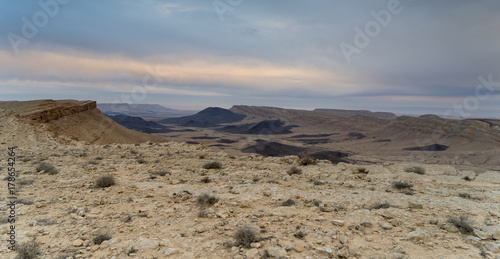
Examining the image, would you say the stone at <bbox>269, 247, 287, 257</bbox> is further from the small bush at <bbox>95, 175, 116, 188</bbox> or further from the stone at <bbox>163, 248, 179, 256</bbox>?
the small bush at <bbox>95, 175, 116, 188</bbox>

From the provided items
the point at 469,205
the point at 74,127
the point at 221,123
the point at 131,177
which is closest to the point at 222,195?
the point at 131,177

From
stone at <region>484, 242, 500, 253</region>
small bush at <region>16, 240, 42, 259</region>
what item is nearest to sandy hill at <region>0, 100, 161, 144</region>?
small bush at <region>16, 240, 42, 259</region>

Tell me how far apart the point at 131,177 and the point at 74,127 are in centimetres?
2513

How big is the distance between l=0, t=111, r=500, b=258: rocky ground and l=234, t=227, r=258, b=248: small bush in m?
0.02

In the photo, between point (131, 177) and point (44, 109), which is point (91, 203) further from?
point (44, 109)

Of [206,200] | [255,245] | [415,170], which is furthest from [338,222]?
[415,170]

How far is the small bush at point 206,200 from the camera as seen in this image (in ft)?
18.0

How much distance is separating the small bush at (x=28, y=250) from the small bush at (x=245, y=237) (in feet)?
9.57

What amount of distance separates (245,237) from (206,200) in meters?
1.98

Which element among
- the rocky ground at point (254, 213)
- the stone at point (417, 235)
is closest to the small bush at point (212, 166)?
the rocky ground at point (254, 213)

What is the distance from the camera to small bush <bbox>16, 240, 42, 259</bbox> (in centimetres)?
339

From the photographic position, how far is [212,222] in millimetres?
4629

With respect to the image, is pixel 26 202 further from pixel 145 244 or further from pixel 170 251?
pixel 170 251

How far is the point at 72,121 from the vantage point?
92.1 feet
